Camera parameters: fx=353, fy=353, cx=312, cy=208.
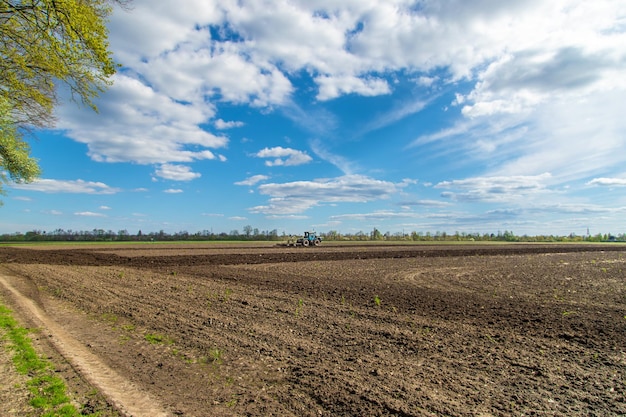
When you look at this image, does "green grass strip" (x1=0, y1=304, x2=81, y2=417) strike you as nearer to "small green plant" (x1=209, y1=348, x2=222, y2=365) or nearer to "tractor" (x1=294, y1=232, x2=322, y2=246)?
"small green plant" (x1=209, y1=348, x2=222, y2=365)

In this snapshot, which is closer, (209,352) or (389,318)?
(209,352)

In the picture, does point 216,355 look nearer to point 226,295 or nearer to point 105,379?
point 105,379

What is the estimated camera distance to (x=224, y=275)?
65.2 ft

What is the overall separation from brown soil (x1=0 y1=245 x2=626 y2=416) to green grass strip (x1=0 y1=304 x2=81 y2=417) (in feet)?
1.95

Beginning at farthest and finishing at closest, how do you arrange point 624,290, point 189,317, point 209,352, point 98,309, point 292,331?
point 624,290, point 98,309, point 189,317, point 292,331, point 209,352

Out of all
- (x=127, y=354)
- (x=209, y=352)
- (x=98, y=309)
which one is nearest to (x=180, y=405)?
(x=209, y=352)

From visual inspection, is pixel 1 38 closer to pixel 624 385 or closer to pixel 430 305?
pixel 430 305

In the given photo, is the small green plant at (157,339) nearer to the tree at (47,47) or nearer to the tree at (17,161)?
the tree at (47,47)

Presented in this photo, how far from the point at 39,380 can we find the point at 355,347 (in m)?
5.51

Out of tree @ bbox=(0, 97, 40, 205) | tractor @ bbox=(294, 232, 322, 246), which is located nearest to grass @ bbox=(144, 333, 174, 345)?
tree @ bbox=(0, 97, 40, 205)

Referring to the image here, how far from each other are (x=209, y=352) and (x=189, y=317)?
3.08 m

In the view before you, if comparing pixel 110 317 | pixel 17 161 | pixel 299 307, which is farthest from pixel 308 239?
pixel 110 317

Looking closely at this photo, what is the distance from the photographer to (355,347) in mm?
7488

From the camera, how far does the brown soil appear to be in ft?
16.8
